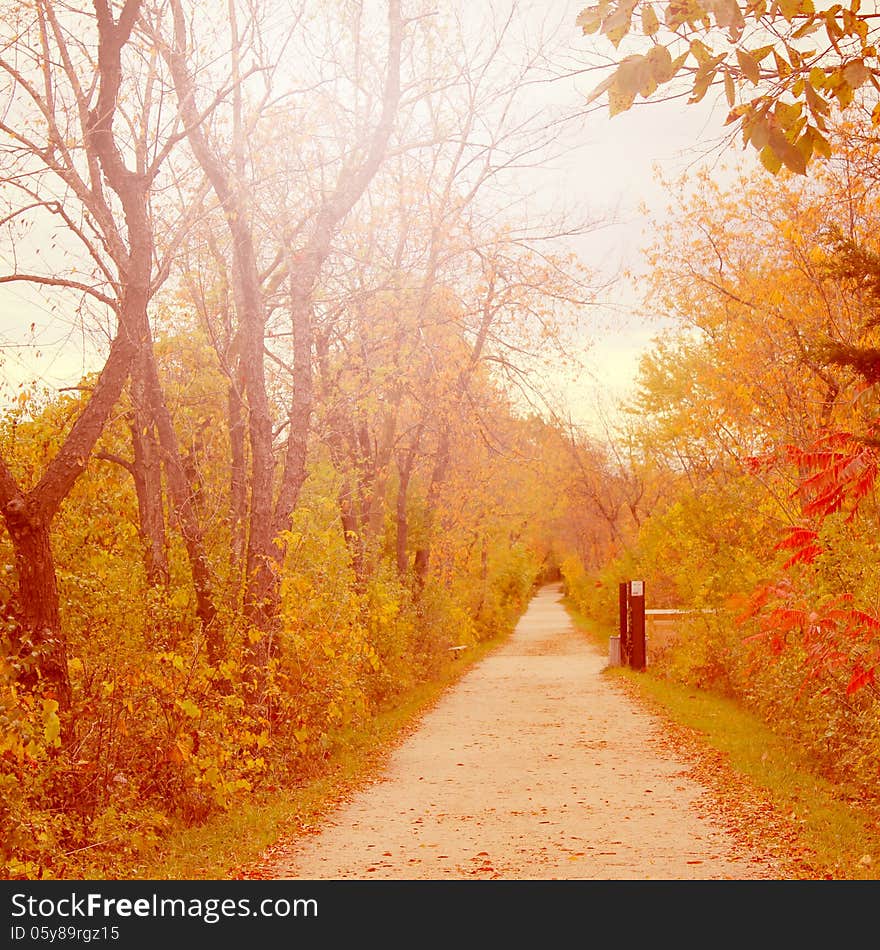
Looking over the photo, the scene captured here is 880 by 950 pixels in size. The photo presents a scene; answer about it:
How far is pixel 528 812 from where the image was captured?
992cm

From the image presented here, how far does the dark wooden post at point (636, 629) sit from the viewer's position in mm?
24141

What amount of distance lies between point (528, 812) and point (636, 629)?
15.4m

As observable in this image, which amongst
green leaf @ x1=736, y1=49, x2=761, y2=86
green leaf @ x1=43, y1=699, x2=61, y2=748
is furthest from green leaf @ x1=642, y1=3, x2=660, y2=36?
green leaf @ x1=43, y1=699, x2=61, y2=748

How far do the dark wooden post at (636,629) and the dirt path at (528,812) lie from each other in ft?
20.6

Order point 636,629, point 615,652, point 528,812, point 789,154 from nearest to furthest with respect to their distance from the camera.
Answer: point 789,154 < point 528,812 < point 636,629 < point 615,652

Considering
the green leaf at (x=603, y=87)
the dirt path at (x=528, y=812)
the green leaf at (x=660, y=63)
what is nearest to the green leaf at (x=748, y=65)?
the green leaf at (x=660, y=63)

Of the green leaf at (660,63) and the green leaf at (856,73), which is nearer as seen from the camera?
the green leaf at (660,63)

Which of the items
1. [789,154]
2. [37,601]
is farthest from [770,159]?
[37,601]

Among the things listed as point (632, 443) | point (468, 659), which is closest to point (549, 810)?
point (468, 659)

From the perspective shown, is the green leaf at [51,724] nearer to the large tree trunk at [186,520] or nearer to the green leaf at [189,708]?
the green leaf at [189,708]

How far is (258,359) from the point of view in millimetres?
12117

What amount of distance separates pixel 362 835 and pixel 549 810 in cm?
186

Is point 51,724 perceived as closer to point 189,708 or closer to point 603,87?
point 189,708

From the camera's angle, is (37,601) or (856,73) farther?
(37,601)
